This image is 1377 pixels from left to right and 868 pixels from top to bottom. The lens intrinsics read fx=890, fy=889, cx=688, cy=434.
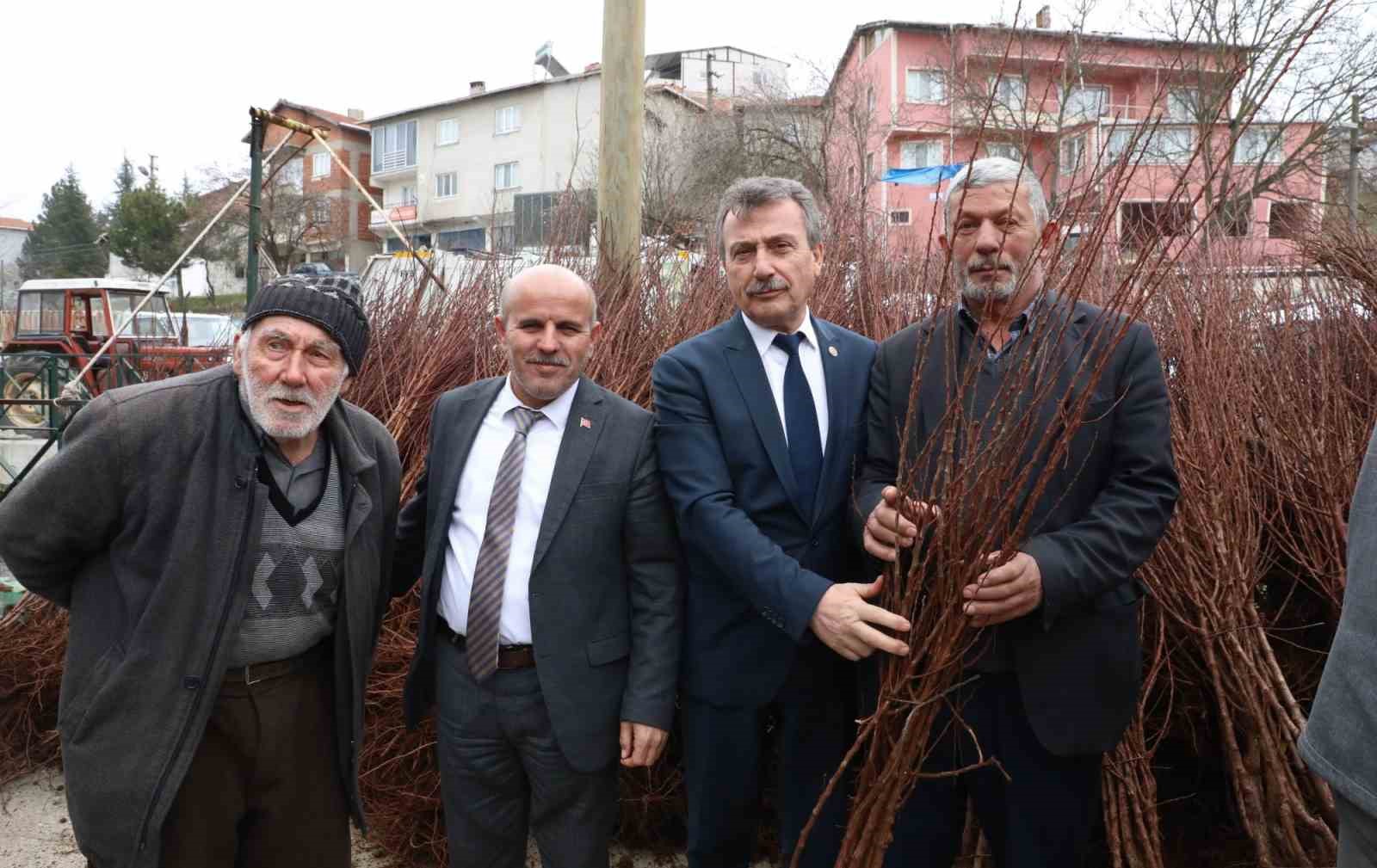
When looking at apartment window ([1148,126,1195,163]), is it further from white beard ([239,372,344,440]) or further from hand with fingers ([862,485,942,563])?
white beard ([239,372,344,440])

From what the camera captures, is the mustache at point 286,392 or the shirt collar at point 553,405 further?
the shirt collar at point 553,405

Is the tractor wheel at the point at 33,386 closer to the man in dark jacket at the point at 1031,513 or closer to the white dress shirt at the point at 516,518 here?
the white dress shirt at the point at 516,518

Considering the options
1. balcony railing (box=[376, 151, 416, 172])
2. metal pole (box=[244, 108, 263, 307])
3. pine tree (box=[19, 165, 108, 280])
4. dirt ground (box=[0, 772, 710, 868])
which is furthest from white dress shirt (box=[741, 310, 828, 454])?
pine tree (box=[19, 165, 108, 280])

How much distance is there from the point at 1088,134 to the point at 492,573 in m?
1.78

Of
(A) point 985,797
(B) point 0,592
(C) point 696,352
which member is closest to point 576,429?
(C) point 696,352

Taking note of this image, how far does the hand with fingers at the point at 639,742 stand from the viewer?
2.09 m

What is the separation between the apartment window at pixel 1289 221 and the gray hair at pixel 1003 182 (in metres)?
3.02

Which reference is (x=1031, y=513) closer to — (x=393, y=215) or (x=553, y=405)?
(x=553, y=405)

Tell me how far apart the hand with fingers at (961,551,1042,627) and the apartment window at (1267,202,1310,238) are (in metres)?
3.53

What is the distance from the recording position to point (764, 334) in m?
2.27

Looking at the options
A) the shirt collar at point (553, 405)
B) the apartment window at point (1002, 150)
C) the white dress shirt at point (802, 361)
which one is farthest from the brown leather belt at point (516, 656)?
the apartment window at point (1002, 150)

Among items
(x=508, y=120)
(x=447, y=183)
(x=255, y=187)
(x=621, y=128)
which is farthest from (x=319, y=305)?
(x=447, y=183)

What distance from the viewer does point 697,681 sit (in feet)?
7.13

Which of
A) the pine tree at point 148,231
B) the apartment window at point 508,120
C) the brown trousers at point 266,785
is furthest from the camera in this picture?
the apartment window at point 508,120
